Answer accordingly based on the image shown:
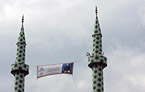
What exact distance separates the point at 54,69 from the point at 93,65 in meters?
7.60

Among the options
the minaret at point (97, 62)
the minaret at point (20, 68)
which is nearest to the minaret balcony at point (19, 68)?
the minaret at point (20, 68)

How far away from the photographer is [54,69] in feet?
283

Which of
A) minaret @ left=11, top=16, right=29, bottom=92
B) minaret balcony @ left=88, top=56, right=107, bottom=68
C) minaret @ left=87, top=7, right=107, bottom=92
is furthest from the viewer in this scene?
minaret @ left=11, top=16, right=29, bottom=92

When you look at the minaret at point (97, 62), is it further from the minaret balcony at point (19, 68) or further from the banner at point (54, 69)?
the minaret balcony at point (19, 68)

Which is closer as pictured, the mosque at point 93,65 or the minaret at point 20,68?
the mosque at point 93,65

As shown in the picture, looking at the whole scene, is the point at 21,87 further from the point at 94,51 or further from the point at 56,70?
the point at 94,51

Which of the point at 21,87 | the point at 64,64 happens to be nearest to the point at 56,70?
the point at 64,64

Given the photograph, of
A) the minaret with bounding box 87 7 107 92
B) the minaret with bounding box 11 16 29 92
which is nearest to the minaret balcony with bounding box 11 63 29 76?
the minaret with bounding box 11 16 29 92

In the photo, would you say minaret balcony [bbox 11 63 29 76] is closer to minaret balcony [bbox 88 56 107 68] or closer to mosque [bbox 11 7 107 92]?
mosque [bbox 11 7 107 92]

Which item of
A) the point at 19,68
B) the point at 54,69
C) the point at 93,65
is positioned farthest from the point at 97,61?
the point at 19,68

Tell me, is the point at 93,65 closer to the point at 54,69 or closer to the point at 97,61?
the point at 97,61

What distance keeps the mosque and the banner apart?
11.1 ft

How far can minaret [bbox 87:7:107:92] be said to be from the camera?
3216 inches

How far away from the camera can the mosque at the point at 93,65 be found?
82.2m
